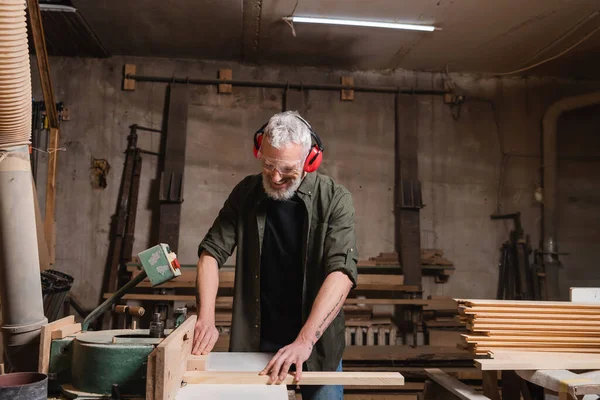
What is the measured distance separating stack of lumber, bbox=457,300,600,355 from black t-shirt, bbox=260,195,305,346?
752 millimetres

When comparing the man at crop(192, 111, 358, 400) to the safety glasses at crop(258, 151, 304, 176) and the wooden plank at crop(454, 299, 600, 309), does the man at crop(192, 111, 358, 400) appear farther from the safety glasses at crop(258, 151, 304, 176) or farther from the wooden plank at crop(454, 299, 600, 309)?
the wooden plank at crop(454, 299, 600, 309)

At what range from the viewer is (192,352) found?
1.81 metres

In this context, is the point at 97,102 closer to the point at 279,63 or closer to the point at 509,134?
the point at 279,63

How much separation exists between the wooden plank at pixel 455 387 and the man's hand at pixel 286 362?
2.68ft

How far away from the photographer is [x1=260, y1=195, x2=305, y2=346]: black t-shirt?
87.5 inches

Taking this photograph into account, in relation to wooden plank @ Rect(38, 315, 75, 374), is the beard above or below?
above

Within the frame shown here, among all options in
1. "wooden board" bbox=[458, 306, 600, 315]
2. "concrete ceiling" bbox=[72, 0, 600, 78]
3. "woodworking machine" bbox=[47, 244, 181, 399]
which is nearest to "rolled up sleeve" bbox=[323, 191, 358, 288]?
"wooden board" bbox=[458, 306, 600, 315]

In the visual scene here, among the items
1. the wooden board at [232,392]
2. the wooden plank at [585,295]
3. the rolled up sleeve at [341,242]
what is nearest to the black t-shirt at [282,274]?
the rolled up sleeve at [341,242]

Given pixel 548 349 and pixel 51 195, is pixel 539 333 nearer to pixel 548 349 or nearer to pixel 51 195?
pixel 548 349

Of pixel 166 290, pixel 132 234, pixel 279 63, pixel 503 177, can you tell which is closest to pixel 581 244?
pixel 503 177

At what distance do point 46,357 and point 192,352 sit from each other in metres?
0.49

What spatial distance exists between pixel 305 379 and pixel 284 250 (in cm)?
74

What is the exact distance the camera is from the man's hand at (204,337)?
1.83 metres

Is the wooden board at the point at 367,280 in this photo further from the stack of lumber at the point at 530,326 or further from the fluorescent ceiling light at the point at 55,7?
the stack of lumber at the point at 530,326
